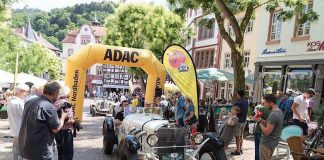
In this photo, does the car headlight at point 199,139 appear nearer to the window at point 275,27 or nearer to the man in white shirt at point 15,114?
the man in white shirt at point 15,114

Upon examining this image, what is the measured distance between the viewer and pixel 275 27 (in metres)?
22.2

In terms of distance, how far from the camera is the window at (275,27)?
71.6 ft

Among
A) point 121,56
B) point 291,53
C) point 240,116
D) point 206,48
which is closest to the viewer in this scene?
point 240,116

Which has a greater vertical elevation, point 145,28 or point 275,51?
point 145,28

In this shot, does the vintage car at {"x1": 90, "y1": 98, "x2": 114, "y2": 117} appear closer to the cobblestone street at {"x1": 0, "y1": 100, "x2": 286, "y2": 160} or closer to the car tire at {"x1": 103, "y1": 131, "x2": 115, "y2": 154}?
the cobblestone street at {"x1": 0, "y1": 100, "x2": 286, "y2": 160}

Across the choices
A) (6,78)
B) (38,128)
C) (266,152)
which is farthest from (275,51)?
(38,128)

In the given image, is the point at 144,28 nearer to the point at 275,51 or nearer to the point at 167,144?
the point at 275,51

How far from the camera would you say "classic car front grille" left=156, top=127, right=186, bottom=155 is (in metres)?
7.53

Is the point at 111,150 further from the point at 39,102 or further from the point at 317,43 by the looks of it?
the point at 317,43

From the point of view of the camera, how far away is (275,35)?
72.6 ft

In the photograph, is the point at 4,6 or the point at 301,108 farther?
the point at 4,6

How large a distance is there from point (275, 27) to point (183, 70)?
39.1 feet

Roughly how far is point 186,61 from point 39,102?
7748 millimetres

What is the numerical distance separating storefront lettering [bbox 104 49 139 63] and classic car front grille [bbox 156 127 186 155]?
7274 mm
